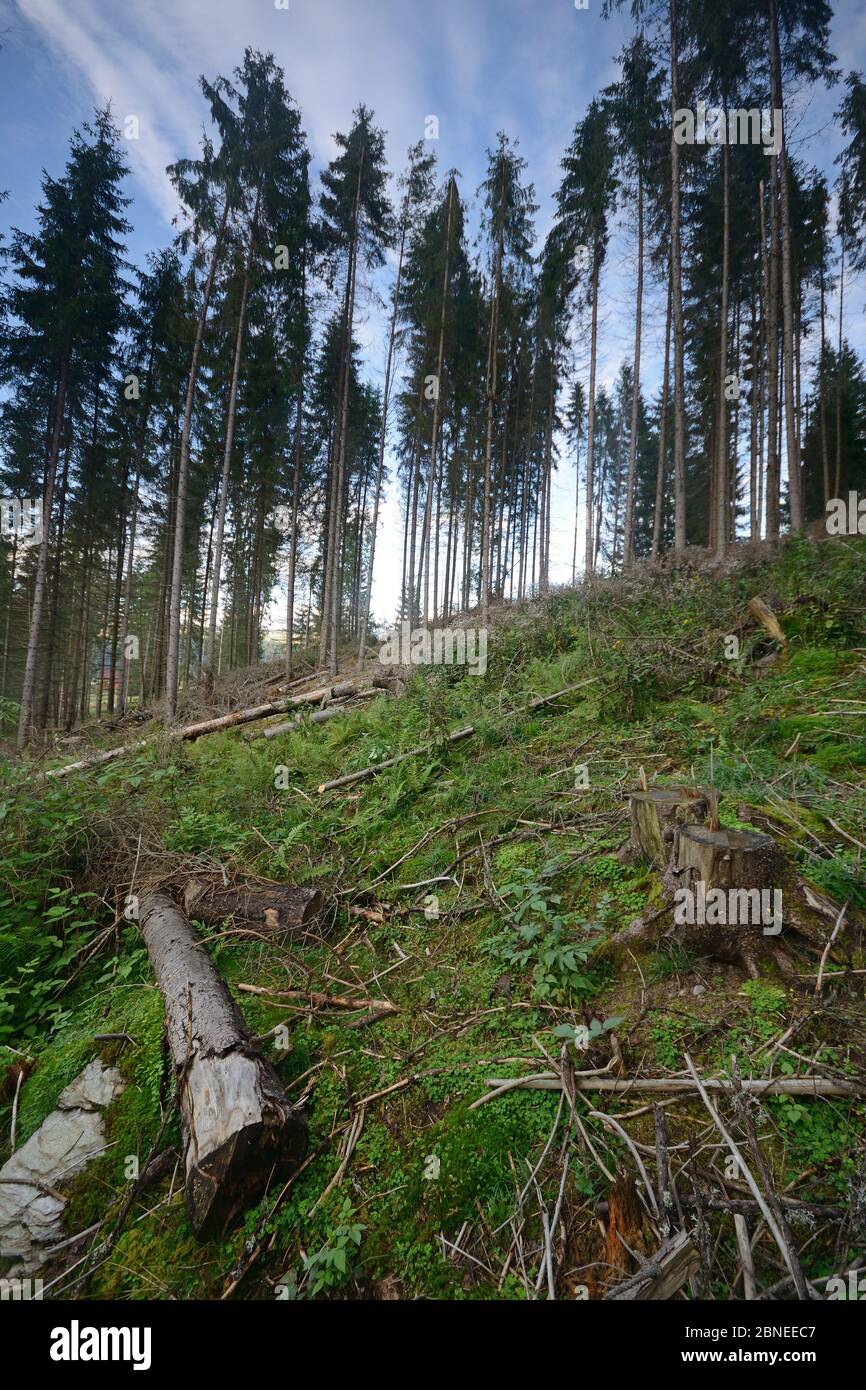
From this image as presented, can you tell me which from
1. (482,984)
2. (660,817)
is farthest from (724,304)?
(482,984)

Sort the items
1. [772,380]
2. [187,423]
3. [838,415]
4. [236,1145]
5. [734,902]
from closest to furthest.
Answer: [236,1145] < [734,902] < [187,423] < [772,380] < [838,415]

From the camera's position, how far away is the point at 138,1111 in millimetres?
2520

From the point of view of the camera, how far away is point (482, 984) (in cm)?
296

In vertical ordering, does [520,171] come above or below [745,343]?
above

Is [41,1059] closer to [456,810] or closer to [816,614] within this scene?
[456,810]

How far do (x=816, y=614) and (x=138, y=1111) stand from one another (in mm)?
7766

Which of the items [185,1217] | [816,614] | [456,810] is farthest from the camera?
[816,614]

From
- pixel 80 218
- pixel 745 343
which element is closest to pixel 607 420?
pixel 745 343

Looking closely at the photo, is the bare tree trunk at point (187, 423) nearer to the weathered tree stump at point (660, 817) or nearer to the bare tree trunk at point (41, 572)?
the bare tree trunk at point (41, 572)

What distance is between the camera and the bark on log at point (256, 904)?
3.81 m

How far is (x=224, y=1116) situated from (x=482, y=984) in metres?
1.47

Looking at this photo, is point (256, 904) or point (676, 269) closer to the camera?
point (256, 904)

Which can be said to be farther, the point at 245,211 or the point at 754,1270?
the point at 245,211

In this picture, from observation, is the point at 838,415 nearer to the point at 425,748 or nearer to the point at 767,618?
the point at 767,618
